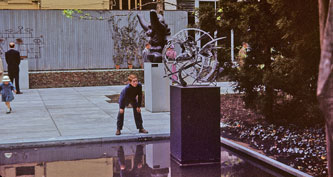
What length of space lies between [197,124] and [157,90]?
6584 millimetres

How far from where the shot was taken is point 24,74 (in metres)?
22.9

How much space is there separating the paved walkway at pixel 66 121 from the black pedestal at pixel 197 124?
2.50m

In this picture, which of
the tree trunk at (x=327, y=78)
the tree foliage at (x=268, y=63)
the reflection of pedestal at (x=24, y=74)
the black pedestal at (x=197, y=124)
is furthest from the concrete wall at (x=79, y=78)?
the tree trunk at (x=327, y=78)

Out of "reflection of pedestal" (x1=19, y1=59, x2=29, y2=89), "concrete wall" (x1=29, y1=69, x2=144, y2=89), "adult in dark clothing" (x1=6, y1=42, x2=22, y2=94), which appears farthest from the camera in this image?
"concrete wall" (x1=29, y1=69, x2=144, y2=89)

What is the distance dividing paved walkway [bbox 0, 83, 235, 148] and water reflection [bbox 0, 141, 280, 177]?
0.54m

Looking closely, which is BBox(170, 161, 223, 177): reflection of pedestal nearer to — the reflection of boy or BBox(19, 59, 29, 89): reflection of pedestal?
the reflection of boy

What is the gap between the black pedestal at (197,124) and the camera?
834 centimetres

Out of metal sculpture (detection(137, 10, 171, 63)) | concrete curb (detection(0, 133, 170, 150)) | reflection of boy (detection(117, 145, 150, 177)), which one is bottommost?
reflection of boy (detection(117, 145, 150, 177))

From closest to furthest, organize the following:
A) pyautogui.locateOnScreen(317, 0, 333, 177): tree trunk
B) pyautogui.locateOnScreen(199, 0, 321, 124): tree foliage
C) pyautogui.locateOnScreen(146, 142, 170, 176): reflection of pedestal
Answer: pyautogui.locateOnScreen(317, 0, 333, 177): tree trunk → pyautogui.locateOnScreen(146, 142, 170, 176): reflection of pedestal → pyautogui.locateOnScreen(199, 0, 321, 124): tree foliage

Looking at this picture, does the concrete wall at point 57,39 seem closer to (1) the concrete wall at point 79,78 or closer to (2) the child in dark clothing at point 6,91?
(1) the concrete wall at point 79,78

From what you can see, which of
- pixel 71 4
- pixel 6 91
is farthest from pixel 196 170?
pixel 71 4

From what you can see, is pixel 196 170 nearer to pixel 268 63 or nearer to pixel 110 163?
pixel 110 163

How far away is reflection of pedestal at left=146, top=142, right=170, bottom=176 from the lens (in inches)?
327

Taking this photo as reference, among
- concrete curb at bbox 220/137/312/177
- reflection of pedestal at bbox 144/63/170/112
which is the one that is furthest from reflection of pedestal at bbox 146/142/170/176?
reflection of pedestal at bbox 144/63/170/112
